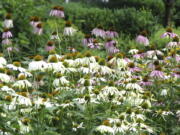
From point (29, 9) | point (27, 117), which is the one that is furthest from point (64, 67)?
point (29, 9)

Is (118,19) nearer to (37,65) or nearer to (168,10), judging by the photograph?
(168,10)

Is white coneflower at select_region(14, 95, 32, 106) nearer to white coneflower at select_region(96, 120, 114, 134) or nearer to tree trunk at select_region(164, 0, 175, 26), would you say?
white coneflower at select_region(96, 120, 114, 134)

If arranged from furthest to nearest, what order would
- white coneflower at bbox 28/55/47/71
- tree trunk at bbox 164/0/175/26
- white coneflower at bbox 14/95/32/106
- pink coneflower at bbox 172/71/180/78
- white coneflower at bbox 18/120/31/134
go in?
1. tree trunk at bbox 164/0/175/26
2. pink coneflower at bbox 172/71/180/78
3. white coneflower at bbox 28/55/47/71
4. white coneflower at bbox 14/95/32/106
5. white coneflower at bbox 18/120/31/134

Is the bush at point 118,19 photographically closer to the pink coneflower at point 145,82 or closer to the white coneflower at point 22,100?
the pink coneflower at point 145,82

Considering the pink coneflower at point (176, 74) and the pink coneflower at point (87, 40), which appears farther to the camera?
the pink coneflower at point (87, 40)

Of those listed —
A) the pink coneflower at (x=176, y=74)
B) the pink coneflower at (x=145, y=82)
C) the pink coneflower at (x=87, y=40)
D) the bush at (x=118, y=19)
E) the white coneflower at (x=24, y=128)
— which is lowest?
the bush at (x=118, y=19)

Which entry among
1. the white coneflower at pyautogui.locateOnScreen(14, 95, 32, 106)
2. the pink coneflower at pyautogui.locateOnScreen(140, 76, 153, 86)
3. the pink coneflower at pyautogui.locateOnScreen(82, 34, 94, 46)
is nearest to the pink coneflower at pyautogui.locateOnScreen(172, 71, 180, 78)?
the pink coneflower at pyautogui.locateOnScreen(140, 76, 153, 86)

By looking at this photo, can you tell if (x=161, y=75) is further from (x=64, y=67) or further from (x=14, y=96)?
(x=14, y=96)

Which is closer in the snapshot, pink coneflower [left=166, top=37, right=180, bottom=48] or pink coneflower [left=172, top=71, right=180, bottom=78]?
pink coneflower [left=172, top=71, right=180, bottom=78]

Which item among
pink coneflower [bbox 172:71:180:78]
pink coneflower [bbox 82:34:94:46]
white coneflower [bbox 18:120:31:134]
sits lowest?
pink coneflower [bbox 172:71:180:78]

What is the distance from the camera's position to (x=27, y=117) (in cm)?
340

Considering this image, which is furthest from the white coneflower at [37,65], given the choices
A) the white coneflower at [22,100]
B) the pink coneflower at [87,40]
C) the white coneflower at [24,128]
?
the pink coneflower at [87,40]

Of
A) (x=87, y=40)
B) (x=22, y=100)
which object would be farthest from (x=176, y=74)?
(x=22, y=100)

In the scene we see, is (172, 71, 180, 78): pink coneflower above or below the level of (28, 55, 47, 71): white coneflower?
below
